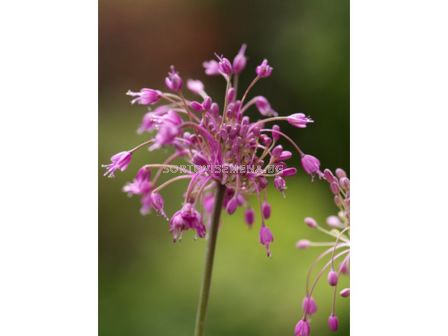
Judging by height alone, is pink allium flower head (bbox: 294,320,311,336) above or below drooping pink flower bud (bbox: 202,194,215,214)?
below

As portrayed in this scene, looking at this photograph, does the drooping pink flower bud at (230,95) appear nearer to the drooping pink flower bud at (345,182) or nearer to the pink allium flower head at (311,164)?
the pink allium flower head at (311,164)

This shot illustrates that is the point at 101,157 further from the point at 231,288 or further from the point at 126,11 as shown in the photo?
the point at 231,288

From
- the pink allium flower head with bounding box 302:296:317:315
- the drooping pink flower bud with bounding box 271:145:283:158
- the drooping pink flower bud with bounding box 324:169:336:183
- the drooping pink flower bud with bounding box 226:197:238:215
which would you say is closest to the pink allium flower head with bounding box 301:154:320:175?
the drooping pink flower bud with bounding box 324:169:336:183

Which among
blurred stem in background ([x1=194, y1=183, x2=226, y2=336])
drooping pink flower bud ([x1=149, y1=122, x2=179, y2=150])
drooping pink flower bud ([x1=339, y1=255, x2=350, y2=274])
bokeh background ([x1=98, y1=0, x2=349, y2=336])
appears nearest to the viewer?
drooping pink flower bud ([x1=149, y1=122, x2=179, y2=150])

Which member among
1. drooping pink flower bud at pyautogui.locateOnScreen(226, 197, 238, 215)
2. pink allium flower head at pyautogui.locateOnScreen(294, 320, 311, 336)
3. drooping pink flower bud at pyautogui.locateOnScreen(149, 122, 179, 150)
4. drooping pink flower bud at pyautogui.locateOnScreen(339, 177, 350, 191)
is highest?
drooping pink flower bud at pyautogui.locateOnScreen(149, 122, 179, 150)

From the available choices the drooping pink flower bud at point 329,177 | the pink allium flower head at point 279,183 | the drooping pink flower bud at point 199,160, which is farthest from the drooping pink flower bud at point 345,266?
the drooping pink flower bud at point 199,160

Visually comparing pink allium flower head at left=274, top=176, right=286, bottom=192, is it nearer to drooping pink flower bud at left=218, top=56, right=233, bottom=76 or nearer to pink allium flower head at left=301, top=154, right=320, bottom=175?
pink allium flower head at left=301, top=154, right=320, bottom=175

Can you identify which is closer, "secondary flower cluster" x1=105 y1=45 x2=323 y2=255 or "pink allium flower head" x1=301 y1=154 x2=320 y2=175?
"secondary flower cluster" x1=105 y1=45 x2=323 y2=255

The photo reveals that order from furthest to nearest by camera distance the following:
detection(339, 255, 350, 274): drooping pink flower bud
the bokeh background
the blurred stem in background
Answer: the bokeh background
detection(339, 255, 350, 274): drooping pink flower bud
the blurred stem in background
